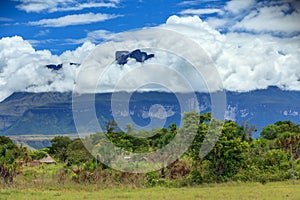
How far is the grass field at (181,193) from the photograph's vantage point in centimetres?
1752

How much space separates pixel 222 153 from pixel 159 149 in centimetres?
379

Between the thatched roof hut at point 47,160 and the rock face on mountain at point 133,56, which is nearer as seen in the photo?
the rock face on mountain at point 133,56

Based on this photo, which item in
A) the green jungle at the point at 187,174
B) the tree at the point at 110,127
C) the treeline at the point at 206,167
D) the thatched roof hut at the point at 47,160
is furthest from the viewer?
the thatched roof hut at the point at 47,160

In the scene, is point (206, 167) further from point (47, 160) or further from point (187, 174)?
point (47, 160)

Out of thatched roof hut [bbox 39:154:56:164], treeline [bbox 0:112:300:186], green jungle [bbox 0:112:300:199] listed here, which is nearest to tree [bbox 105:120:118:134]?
green jungle [bbox 0:112:300:199]

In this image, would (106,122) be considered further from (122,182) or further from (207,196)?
(207,196)

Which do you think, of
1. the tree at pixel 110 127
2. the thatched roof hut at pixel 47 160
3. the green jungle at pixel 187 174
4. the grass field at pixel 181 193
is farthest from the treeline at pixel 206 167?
the thatched roof hut at pixel 47 160

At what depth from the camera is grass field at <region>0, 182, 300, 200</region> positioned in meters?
17.5

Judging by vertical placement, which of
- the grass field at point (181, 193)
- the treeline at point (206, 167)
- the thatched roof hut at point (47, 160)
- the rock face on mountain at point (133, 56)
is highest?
the rock face on mountain at point (133, 56)

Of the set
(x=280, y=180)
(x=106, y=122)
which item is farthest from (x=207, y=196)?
(x=106, y=122)

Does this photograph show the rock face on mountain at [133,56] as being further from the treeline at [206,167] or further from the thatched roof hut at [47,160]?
the thatched roof hut at [47,160]

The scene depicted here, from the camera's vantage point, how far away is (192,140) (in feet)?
74.8

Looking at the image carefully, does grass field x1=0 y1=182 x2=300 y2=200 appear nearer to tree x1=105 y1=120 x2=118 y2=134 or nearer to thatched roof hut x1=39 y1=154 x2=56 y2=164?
tree x1=105 y1=120 x2=118 y2=134

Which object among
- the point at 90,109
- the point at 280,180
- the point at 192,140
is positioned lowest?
the point at 280,180
